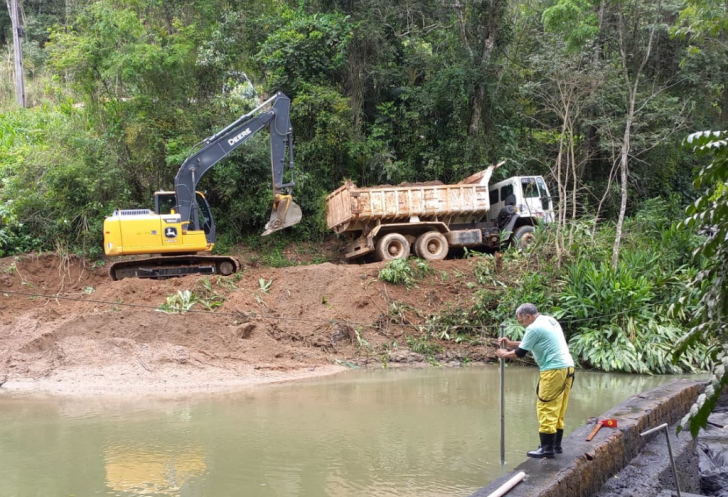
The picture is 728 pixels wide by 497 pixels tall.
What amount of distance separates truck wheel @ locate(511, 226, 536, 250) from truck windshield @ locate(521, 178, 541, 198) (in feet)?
3.65

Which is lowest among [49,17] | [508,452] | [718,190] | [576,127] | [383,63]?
[508,452]

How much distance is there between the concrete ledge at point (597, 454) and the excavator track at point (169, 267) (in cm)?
1210

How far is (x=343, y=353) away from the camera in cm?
1426

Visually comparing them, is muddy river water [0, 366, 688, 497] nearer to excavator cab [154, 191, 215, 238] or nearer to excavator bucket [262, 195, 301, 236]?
excavator bucket [262, 195, 301, 236]

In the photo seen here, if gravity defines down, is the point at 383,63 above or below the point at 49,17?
below

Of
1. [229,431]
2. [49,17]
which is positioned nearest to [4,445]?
[229,431]

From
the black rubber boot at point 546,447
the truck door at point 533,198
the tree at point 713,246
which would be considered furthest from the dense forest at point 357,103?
the tree at point 713,246

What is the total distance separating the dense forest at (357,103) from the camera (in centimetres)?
2006

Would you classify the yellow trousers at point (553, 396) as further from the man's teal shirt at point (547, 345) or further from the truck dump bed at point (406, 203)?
the truck dump bed at point (406, 203)

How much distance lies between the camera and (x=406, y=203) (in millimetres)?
18562

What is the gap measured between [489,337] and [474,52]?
1213 cm

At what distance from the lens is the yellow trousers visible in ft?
20.8

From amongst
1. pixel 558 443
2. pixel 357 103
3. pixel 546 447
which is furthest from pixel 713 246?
pixel 357 103

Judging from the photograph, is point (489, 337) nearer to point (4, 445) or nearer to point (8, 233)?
point (4, 445)
